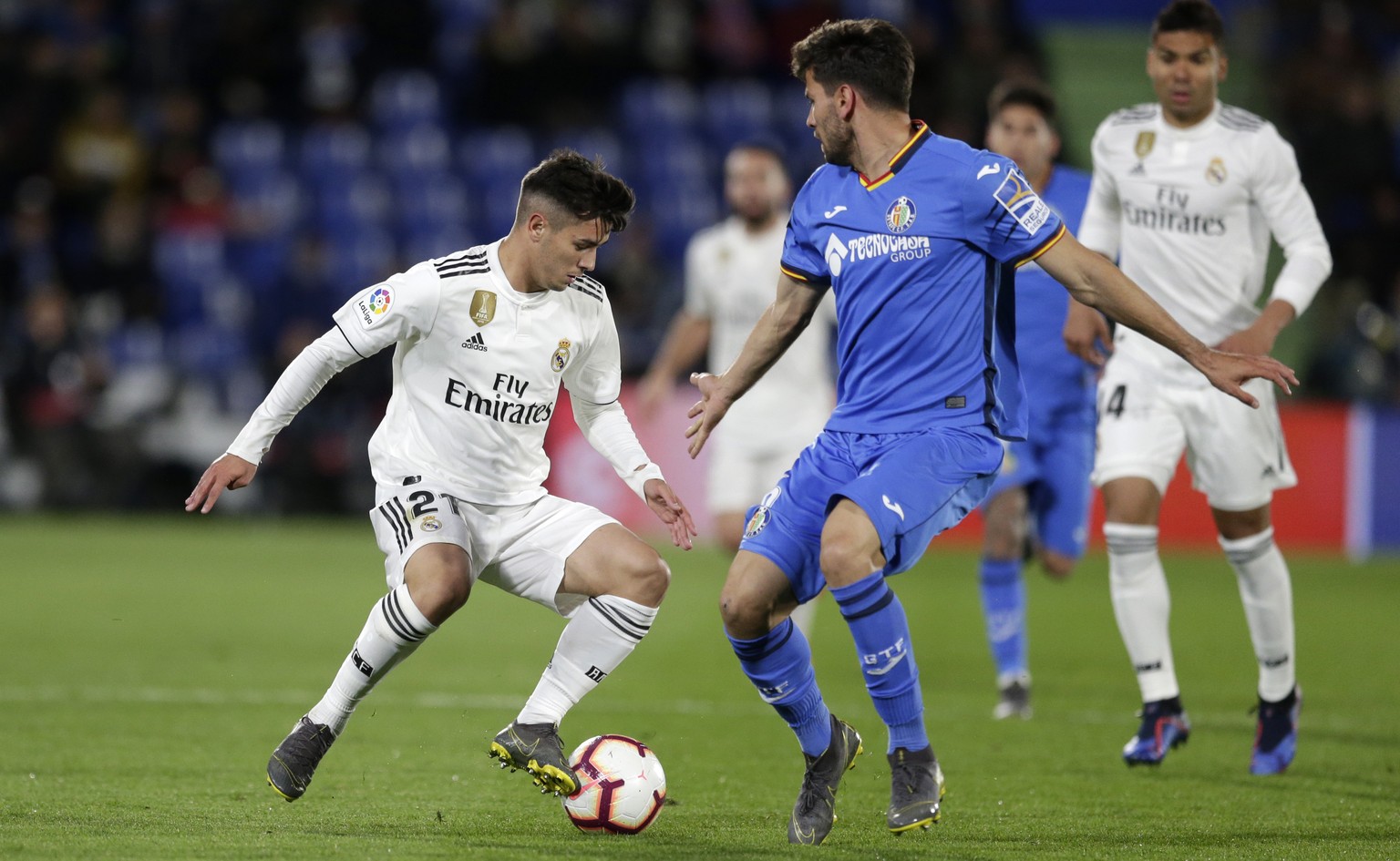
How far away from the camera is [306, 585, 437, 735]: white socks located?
5.37 m

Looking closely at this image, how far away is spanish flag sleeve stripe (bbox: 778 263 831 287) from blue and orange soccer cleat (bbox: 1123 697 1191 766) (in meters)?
2.23

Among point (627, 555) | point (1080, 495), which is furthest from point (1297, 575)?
point (627, 555)

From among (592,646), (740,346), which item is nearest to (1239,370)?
(592,646)

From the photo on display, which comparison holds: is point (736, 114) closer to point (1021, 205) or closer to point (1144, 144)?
point (1144, 144)

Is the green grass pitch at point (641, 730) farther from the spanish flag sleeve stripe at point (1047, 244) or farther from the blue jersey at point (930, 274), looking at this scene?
the spanish flag sleeve stripe at point (1047, 244)

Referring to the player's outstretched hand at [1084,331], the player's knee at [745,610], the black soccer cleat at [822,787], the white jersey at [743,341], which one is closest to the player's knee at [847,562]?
the player's knee at [745,610]

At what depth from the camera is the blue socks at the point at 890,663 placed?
15.9ft

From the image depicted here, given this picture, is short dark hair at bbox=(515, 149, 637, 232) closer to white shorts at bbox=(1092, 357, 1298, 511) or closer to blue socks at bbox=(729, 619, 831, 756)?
blue socks at bbox=(729, 619, 831, 756)

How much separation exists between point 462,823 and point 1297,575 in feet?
33.3

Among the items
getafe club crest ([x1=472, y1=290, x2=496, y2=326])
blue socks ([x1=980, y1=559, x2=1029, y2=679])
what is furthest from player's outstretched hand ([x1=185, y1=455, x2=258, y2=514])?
blue socks ([x1=980, y1=559, x2=1029, y2=679])

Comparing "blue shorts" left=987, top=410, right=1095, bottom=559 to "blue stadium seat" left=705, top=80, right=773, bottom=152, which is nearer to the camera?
"blue shorts" left=987, top=410, right=1095, bottom=559

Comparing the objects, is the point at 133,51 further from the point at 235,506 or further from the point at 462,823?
the point at 462,823

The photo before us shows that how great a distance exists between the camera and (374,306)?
18.0 feet

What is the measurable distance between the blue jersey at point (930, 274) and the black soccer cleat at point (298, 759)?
1.80 m
